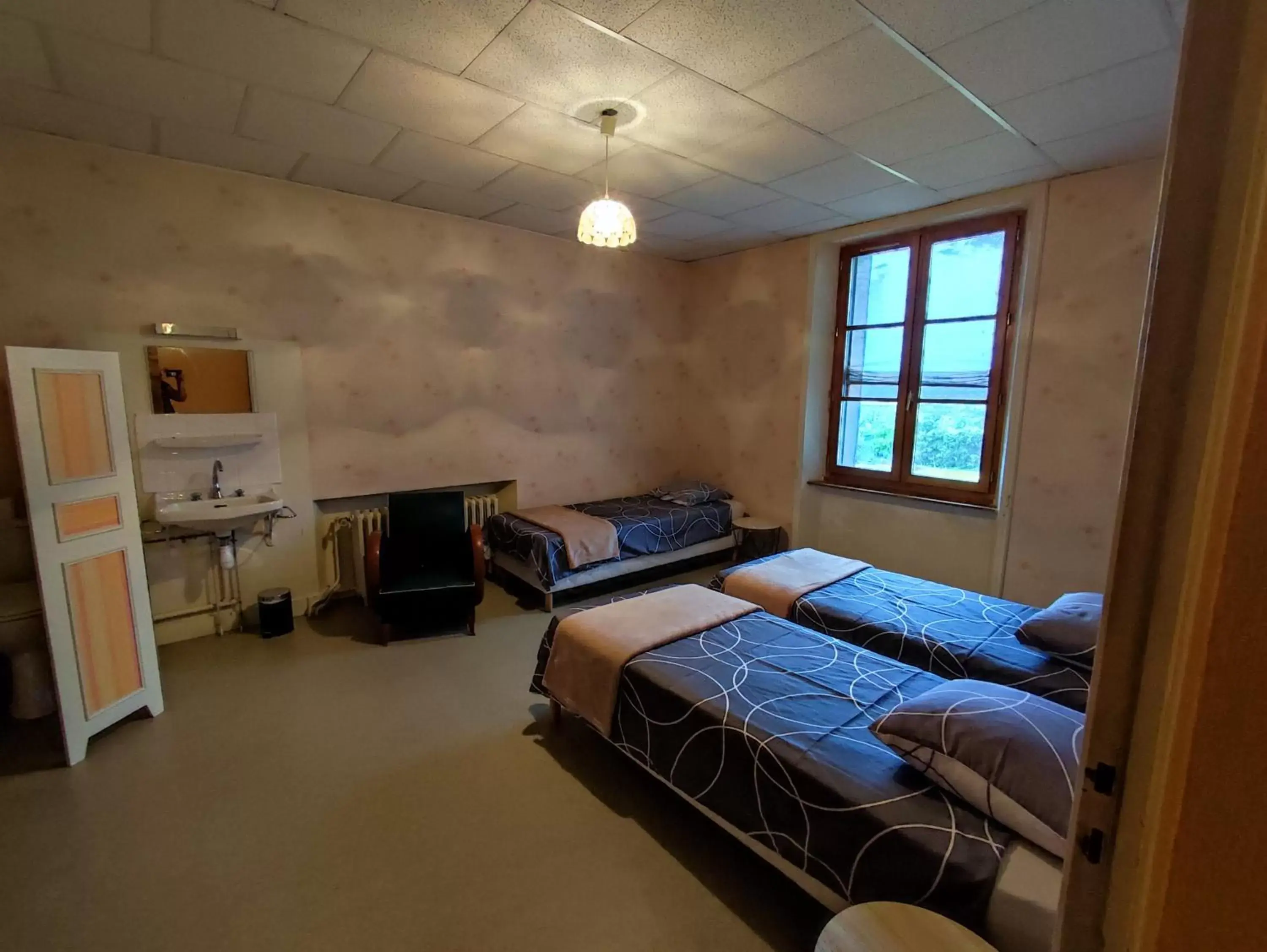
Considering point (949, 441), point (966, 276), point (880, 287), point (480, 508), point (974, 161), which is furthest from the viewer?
point (480, 508)

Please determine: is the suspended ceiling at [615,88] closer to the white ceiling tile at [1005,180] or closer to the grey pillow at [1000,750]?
the white ceiling tile at [1005,180]

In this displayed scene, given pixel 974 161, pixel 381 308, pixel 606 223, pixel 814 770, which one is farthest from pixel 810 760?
pixel 381 308

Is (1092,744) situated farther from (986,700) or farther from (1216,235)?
(986,700)

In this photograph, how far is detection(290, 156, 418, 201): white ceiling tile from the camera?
10.1 ft

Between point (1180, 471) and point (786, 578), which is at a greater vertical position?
point (1180, 471)

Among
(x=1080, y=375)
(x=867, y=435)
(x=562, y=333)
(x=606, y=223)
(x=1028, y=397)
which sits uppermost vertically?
(x=606, y=223)

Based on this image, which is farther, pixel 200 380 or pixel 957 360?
pixel 957 360

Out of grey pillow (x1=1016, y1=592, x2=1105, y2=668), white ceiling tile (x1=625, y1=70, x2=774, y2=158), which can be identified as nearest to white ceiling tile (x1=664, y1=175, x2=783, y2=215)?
white ceiling tile (x1=625, y1=70, x2=774, y2=158)

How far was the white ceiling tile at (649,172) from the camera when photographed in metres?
2.90

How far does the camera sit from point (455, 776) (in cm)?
221

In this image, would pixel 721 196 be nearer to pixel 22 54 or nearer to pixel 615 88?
pixel 615 88

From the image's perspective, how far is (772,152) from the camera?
282 centimetres

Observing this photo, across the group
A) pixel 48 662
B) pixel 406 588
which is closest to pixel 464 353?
pixel 406 588

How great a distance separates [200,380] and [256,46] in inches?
74.8
